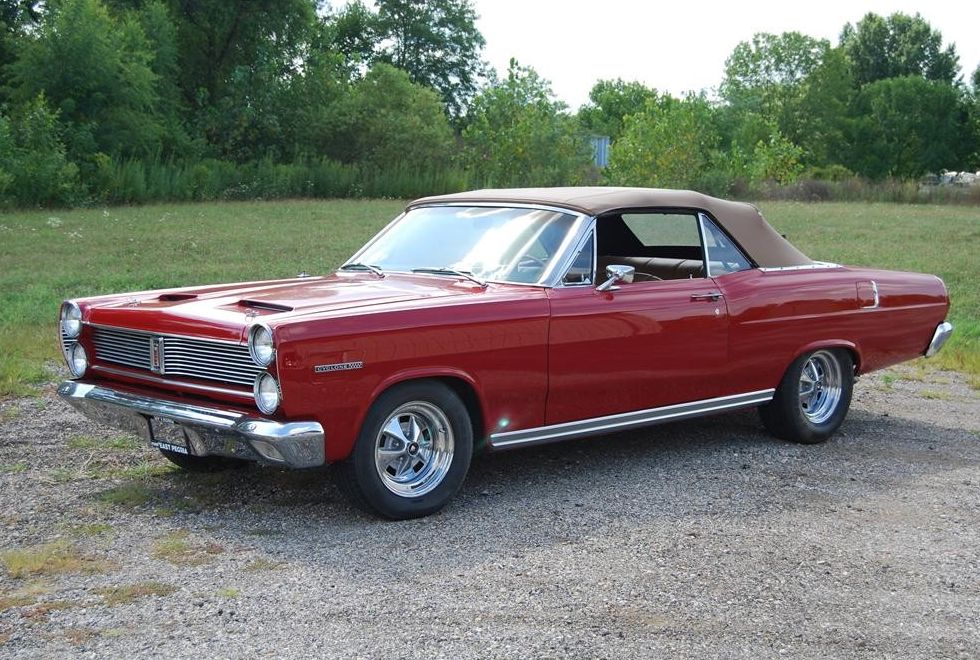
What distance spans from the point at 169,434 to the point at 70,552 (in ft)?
2.44

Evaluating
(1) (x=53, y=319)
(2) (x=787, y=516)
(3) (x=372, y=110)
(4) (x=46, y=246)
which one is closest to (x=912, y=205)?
(3) (x=372, y=110)

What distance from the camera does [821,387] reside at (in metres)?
7.70

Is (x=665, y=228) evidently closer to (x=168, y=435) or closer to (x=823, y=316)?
(x=823, y=316)

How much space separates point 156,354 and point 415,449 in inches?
51.3

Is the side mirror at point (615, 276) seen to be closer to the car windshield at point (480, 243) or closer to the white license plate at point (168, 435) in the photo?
the car windshield at point (480, 243)

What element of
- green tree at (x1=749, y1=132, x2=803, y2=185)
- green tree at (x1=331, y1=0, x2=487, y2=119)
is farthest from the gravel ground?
green tree at (x1=331, y1=0, x2=487, y2=119)

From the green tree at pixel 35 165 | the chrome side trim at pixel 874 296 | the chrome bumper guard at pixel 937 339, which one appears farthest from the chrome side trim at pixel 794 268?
the green tree at pixel 35 165

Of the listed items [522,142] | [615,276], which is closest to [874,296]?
[615,276]

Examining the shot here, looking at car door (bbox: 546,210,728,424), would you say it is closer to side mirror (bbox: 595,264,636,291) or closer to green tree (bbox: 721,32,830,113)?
side mirror (bbox: 595,264,636,291)

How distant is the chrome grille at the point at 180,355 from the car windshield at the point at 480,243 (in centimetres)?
152

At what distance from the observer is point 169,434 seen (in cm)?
554

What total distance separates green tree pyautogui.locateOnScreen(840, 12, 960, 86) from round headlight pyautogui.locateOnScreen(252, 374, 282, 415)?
91934 millimetres

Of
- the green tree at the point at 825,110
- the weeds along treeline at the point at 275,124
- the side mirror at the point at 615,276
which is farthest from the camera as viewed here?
the green tree at the point at 825,110

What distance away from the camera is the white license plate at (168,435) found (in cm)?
550
